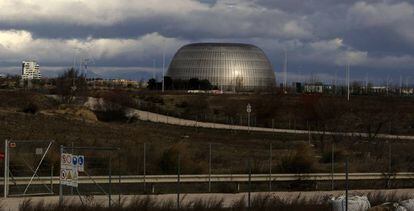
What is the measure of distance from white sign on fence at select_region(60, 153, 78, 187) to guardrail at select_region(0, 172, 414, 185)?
18.1ft

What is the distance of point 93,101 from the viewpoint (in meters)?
101

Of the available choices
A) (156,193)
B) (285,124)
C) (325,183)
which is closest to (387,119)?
(285,124)

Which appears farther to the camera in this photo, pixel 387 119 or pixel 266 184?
pixel 387 119

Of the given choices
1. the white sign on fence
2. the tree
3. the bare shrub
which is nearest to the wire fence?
the bare shrub

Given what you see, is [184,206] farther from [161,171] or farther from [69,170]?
[161,171]

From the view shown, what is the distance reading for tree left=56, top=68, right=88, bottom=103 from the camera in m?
96.5

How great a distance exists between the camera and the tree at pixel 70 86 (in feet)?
317

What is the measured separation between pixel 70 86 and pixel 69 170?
80.4 metres

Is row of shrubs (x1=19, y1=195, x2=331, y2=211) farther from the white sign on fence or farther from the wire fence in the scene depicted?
the wire fence

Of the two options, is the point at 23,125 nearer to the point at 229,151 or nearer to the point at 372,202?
the point at 229,151

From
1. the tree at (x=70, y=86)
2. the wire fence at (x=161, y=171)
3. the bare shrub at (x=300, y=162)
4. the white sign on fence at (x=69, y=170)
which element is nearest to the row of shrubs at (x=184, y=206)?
the white sign on fence at (x=69, y=170)

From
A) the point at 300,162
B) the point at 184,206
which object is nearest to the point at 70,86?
the point at 300,162

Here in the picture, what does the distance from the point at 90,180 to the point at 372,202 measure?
10.8 meters

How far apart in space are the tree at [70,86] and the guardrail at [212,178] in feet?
213
